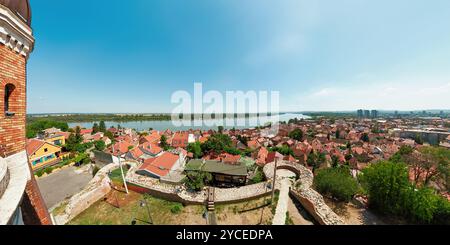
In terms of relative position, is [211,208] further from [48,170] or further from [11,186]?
[48,170]

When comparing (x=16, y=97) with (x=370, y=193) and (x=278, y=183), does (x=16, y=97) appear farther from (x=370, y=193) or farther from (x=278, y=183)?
(x=370, y=193)

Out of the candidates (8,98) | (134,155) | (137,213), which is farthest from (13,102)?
(134,155)

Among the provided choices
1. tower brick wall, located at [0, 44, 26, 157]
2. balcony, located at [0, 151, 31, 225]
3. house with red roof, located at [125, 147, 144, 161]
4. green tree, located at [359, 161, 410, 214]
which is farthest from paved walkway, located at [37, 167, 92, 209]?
green tree, located at [359, 161, 410, 214]

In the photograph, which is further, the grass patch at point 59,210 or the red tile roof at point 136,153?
the red tile roof at point 136,153

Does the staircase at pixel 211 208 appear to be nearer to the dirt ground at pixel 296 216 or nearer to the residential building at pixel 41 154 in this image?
the dirt ground at pixel 296 216

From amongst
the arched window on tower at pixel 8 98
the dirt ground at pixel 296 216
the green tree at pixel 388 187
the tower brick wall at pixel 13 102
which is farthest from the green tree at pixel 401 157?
the arched window on tower at pixel 8 98
